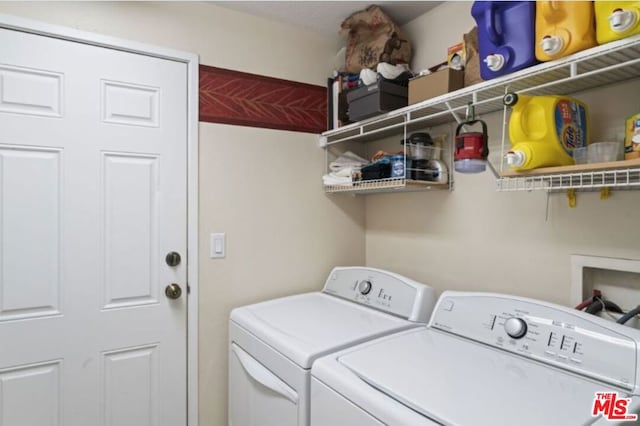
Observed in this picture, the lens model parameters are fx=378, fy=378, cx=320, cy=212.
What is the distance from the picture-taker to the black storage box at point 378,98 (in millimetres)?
1661

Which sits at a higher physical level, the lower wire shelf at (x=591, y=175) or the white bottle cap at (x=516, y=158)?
the white bottle cap at (x=516, y=158)

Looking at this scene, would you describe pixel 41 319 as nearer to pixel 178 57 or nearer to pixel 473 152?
pixel 178 57

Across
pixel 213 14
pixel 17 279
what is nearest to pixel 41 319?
pixel 17 279

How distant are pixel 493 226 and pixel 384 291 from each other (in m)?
0.54

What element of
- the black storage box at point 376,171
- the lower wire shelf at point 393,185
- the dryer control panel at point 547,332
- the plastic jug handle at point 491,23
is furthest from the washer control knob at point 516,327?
the plastic jug handle at point 491,23

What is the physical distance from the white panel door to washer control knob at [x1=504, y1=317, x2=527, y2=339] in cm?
136

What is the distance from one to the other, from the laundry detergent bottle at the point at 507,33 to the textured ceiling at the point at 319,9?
0.65 m

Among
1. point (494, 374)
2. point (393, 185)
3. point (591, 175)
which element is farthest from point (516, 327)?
point (393, 185)

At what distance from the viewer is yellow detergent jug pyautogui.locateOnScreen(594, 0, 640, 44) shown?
909 millimetres

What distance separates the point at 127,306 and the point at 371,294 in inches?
42.7

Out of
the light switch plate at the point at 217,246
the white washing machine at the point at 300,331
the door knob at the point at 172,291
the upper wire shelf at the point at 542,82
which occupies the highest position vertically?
the upper wire shelf at the point at 542,82

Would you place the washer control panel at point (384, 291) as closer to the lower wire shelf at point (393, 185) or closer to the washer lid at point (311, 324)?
the washer lid at point (311, 324)

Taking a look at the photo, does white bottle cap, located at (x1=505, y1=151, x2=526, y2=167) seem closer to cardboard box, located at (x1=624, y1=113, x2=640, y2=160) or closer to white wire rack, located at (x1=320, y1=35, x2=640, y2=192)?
white wire rack, located at (x1=320, y1=35, x2=640, y2=192)

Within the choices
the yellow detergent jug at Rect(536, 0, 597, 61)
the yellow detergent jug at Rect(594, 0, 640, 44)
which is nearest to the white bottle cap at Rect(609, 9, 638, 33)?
the yellow detergent jug at Rect(594, 0, 640, 44)
